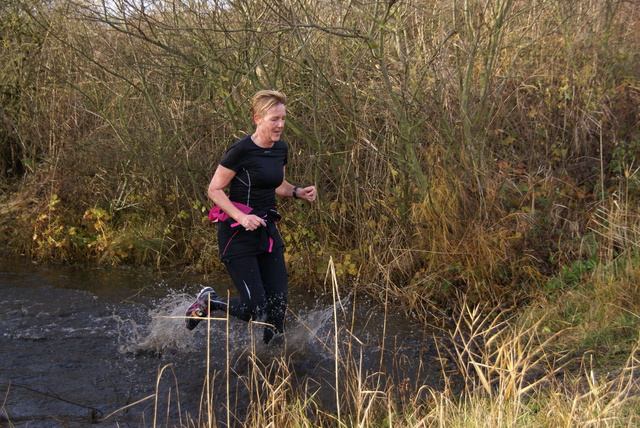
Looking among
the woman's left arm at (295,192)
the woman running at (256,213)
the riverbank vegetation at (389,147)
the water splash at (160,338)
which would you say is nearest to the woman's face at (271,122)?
the woman running at (256,213)

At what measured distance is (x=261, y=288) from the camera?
5.02m

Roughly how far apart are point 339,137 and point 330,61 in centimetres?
84

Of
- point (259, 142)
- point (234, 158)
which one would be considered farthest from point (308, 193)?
point (234, 158)

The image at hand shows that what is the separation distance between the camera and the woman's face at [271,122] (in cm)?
475

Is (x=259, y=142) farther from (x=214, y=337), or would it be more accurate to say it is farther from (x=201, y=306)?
(x=214, y=337)

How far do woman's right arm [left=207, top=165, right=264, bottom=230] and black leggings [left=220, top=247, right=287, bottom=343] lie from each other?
0.37 metres

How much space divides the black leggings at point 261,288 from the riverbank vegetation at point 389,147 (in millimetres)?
1453

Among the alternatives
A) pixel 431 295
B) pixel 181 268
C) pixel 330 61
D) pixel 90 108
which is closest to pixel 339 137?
pixel 330 61

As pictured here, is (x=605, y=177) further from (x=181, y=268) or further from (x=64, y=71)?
(x=64, y=71)

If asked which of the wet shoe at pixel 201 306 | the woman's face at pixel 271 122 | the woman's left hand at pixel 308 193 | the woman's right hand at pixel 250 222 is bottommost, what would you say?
the wet shoe at pixel 201 306

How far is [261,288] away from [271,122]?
1193 mm

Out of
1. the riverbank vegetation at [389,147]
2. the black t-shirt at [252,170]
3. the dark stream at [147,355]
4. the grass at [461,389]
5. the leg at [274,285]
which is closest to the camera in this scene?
the grass at [461,389]

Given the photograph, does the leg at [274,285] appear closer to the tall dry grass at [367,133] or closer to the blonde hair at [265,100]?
the blonde hair at [265,100]

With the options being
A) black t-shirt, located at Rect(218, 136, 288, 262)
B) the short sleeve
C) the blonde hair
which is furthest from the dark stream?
the blonde hair
